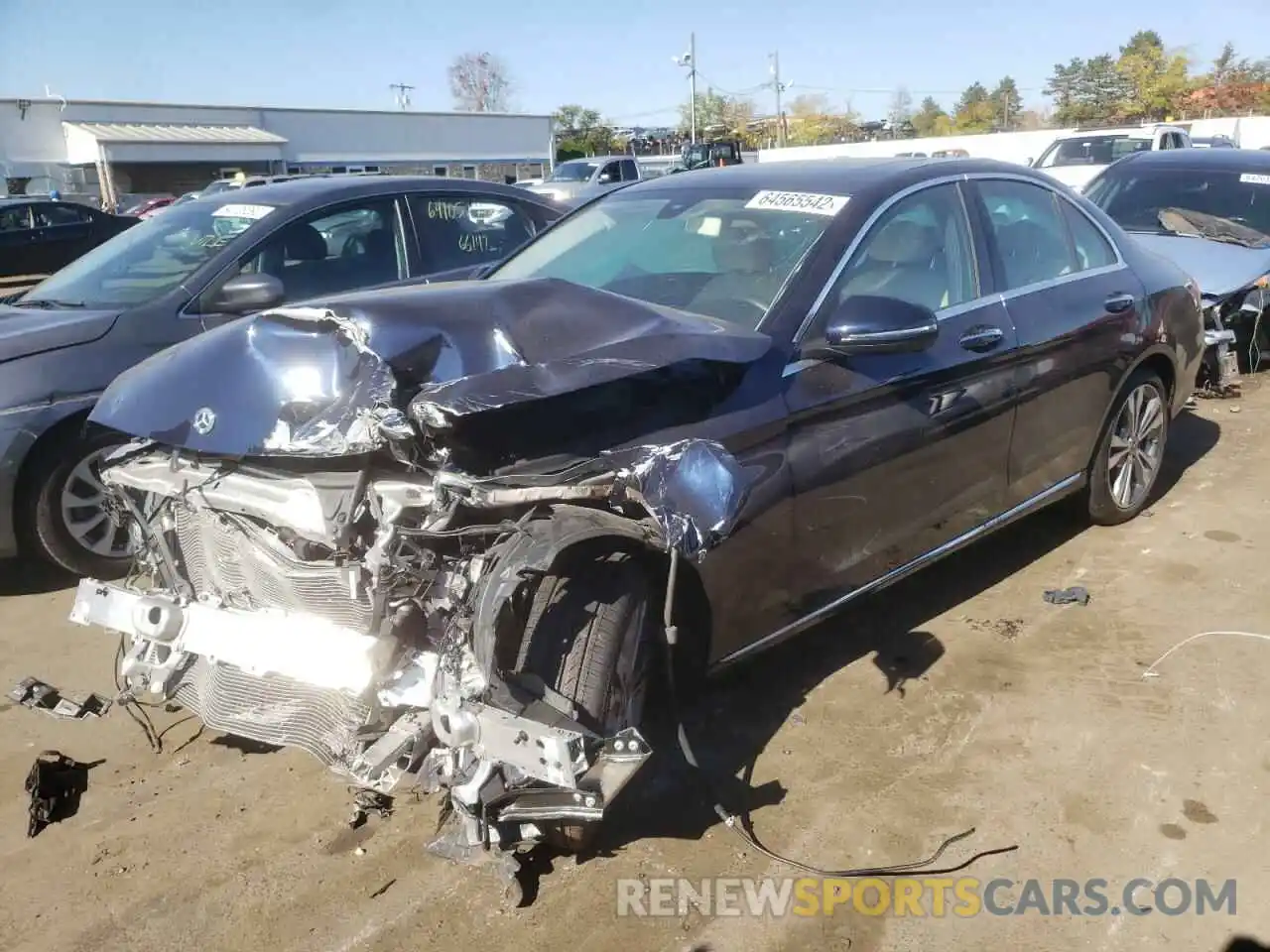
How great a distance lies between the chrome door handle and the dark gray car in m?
3.05

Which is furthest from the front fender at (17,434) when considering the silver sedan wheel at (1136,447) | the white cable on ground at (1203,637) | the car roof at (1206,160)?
the car roof at (1206,160)

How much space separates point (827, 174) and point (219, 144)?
44432 mm

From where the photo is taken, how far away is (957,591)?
4.43m

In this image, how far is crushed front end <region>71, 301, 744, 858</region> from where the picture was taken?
2.31m

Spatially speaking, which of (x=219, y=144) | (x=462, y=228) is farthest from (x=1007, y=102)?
(x=462, y=228)

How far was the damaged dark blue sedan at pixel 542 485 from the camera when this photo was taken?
7.91 feet

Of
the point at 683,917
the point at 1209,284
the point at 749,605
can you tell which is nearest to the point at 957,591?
the point at 749,605

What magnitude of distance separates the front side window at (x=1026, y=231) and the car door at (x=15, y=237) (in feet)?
58.9

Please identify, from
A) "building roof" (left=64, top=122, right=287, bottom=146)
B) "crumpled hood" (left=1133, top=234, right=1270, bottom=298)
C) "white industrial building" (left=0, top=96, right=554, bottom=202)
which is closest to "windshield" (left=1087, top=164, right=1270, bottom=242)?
"crumpled hood" (left=1133, top=234, right=1270, bottom=298)

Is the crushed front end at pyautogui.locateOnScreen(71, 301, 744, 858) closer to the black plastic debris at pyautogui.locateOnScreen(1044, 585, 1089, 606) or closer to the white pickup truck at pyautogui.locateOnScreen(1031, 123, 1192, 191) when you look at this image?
the black plastic debris at pyautogui.locateOnScreen(1044, 585, 1089, 606)

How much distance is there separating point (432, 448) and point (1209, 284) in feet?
21.9

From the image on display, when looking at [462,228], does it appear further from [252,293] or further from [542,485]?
[542,485]

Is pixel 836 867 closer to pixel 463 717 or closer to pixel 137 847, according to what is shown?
pixel 463 717

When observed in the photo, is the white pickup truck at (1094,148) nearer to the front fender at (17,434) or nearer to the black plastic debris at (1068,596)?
the black plastic debris at (1068,596)
